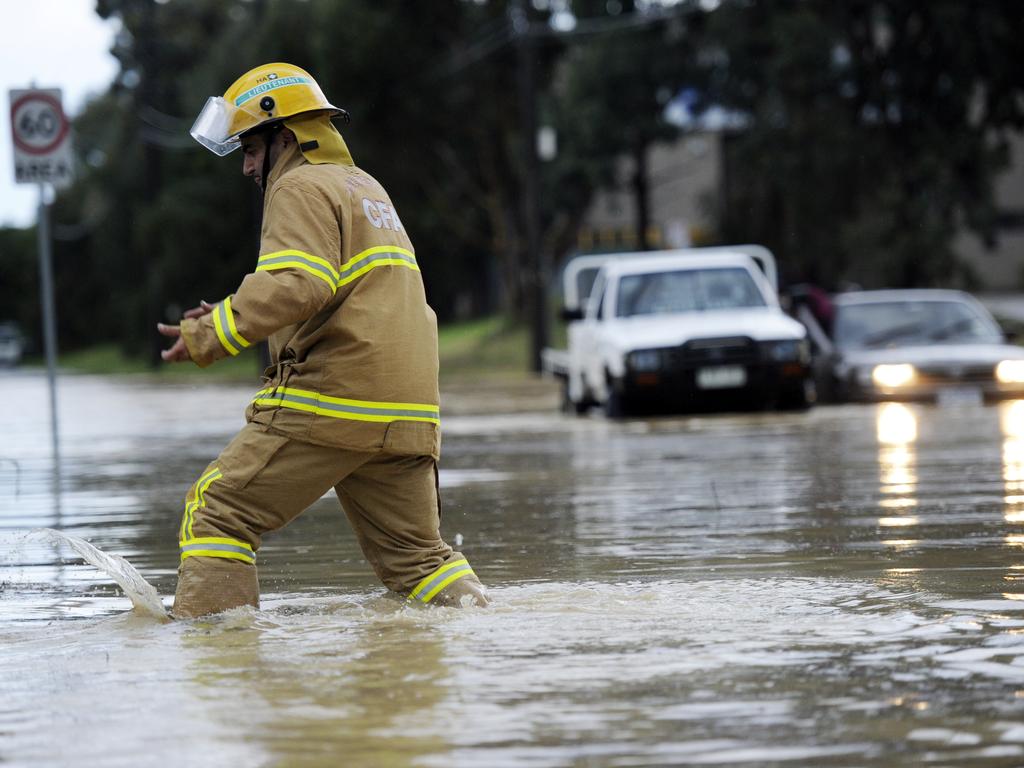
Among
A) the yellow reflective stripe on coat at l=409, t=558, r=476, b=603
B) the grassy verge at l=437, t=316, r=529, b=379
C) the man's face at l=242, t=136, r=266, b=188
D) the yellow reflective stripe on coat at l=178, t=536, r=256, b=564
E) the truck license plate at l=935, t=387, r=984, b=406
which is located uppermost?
the man's face at l=242, t=136, r=266, b=188

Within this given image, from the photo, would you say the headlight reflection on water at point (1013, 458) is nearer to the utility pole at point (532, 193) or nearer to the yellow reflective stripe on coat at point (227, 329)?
the yellow reflective stripe on coat at point (227, 329)

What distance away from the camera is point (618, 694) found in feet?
16.5

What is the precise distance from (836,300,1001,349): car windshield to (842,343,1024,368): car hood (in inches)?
10.0

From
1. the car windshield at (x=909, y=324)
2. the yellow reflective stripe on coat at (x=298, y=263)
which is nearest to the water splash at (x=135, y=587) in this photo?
the yellow reflective stripe on coat at (x=298, y=263)

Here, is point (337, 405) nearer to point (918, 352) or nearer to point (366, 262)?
point (366, 262)

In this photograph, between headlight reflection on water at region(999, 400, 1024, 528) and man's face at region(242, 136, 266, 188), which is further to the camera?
headlight reflection on water at region(999, 400, 1024, 528)

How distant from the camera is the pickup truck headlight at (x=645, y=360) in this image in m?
18.2

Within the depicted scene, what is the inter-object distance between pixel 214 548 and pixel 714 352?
40.6 feet

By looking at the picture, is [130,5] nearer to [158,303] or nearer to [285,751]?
[158,303]

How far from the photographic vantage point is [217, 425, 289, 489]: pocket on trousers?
6203mm

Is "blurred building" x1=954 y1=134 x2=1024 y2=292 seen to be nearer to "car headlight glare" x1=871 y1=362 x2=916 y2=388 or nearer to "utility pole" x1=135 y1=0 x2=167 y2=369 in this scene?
"utility pole" x1=135 y1=0 x2=167 y2=369

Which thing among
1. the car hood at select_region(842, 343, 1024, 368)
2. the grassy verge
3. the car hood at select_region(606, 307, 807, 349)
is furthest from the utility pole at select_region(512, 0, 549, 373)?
the car hood at select_region(842, 343, 1024, 368)

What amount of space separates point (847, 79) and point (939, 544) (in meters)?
30.7

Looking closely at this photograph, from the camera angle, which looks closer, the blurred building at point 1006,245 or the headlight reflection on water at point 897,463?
the headlight reflection on water at point 897,463
